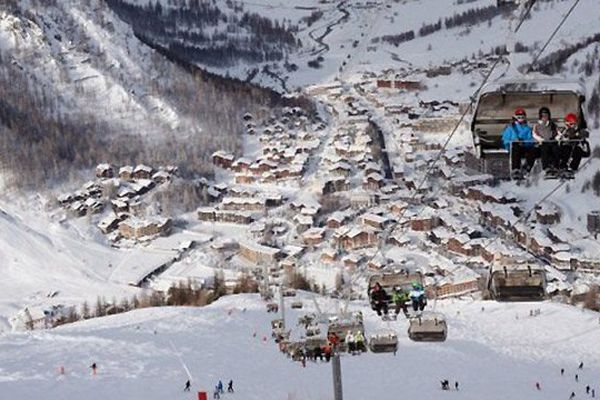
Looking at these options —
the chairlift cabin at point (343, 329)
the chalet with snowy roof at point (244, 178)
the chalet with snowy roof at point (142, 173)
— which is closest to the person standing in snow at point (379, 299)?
the chairlift cabin at point (343, 329)

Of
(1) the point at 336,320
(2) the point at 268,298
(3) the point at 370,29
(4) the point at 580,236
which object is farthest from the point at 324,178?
(3) the point at 370,29

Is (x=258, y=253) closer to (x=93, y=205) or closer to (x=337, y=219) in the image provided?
(x=337, y=219)

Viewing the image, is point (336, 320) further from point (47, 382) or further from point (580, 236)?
point (580, 236)

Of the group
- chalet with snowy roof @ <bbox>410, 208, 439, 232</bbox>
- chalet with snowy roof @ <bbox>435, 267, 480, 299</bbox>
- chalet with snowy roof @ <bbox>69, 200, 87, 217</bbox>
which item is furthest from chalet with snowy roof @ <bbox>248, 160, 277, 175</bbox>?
chalet with snowy roof @ <bbox>435, 267, 480, 299</bbox>

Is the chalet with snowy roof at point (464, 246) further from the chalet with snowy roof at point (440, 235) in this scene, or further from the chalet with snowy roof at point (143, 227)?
the chalet with snowy roof at point (143, 227)

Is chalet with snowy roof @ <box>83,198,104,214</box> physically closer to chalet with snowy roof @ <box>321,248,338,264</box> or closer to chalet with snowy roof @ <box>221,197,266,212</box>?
chalet with snowy roof @ <box>221,197,266,212</box>

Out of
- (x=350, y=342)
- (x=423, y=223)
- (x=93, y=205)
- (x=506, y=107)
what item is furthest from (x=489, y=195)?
(x=506, y=107)
